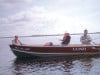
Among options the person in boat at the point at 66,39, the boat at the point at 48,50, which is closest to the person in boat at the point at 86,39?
the boat at the point at 48,50

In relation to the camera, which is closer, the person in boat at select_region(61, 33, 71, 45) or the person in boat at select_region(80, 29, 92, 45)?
the person in boat at select_region(61, 33, 71, 45)

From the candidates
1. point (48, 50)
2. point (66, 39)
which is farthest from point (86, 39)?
point (48, 50)

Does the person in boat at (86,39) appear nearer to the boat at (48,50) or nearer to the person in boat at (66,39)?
the boat at (48,50)

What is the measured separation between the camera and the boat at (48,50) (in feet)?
71.3

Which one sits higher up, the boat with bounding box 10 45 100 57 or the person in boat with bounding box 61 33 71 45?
the person in boat with bounding box 61 33 71 45

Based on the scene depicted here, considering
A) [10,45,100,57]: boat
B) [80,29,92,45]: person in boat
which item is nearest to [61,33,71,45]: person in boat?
[10,45,100,57]: boat

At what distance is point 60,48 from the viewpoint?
22.2 m

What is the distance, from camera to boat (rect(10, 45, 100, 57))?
71.3ft

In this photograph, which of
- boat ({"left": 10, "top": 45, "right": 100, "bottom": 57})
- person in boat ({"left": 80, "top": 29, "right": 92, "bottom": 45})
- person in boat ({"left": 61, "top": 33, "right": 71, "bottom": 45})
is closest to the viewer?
boat ({"left": 10, "top": 45, "right": 100, "bottom": 57})

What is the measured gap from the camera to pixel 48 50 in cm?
2188

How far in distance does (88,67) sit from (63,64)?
8.15 ft

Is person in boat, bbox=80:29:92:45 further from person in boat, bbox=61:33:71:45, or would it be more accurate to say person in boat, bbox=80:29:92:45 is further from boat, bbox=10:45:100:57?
person in boat, bbox=61:33:71:45

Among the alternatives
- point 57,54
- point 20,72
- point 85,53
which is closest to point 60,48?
point 57,54

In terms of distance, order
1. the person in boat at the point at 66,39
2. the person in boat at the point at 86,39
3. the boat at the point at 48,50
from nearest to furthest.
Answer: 1. the boat at the point at 48,50
2. the person in boat at the point at 66,39
3. the person in boat at the point at 86,39
